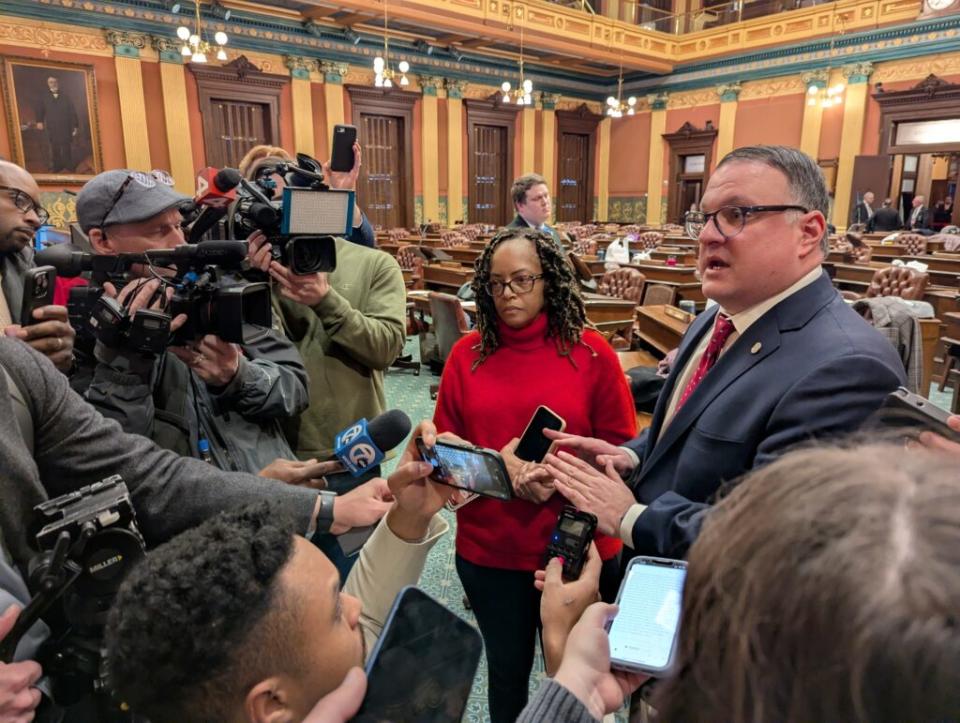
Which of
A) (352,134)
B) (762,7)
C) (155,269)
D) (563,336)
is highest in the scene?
(762,7)

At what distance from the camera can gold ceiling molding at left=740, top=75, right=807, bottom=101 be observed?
14.5 meters

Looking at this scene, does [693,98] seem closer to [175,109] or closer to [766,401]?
[175,109]

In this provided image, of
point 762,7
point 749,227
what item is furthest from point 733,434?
point 762,7

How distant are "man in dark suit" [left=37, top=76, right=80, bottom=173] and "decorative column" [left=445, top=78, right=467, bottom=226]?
794cm

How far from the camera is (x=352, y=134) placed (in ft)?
6.39

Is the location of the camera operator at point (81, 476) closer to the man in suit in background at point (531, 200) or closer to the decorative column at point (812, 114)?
the man in suit in background at point (531, 200)

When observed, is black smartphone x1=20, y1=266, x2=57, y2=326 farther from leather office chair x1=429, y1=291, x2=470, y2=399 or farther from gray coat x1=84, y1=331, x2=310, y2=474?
leather office chair x1=429, y1=291, x2=470, y2=399

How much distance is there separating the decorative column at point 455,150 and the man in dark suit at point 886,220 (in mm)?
9165

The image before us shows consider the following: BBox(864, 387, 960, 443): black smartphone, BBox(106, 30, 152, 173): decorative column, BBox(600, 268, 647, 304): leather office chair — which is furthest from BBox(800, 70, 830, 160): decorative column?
BBox(864, 387, 960, 443): black smartphone

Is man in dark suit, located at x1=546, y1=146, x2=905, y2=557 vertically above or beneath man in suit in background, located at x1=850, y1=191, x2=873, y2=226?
beneath

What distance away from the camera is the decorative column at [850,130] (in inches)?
532

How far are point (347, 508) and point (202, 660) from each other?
554 mm

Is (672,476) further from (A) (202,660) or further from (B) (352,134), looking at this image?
(B) (352,134)

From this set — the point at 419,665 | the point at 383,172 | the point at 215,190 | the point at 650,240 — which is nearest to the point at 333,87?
the point at 383,172
